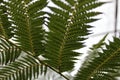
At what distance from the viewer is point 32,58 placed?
1030mm

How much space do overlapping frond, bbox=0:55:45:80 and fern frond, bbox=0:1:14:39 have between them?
10 cm

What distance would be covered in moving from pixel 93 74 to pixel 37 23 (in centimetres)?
26

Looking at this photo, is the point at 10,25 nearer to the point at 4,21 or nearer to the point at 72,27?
the point at 4,21

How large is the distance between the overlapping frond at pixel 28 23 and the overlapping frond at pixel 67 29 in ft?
0.13

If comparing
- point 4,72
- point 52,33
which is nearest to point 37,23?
point 52,33

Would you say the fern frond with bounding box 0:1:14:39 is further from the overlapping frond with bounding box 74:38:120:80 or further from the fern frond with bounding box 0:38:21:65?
the overlapping frond with bounding box 74:38:120:80

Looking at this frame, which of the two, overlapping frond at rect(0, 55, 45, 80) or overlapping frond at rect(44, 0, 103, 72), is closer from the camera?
overlapping frond at rect(44, 0, 103, 72)

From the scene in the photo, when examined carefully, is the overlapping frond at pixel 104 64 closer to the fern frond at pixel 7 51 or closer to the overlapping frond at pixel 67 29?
the overlapping frond at pixel 67 29

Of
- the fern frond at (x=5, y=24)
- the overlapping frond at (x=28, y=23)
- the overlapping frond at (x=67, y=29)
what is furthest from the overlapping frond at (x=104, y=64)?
the fern frond at (x=5, y=24)

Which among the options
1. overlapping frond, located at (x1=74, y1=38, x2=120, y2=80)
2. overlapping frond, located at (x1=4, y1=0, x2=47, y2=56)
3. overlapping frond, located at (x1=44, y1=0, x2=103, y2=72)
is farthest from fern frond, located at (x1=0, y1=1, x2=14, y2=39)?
overlapping frond, located at (x1=74, y1=38, x2=120, y2=80)

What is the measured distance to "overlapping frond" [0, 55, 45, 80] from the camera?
3.28 feet

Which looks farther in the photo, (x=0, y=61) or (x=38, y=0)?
(x=0, y=61)

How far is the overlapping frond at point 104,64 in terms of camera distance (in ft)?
3.09

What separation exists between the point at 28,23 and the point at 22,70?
0.56 feet
